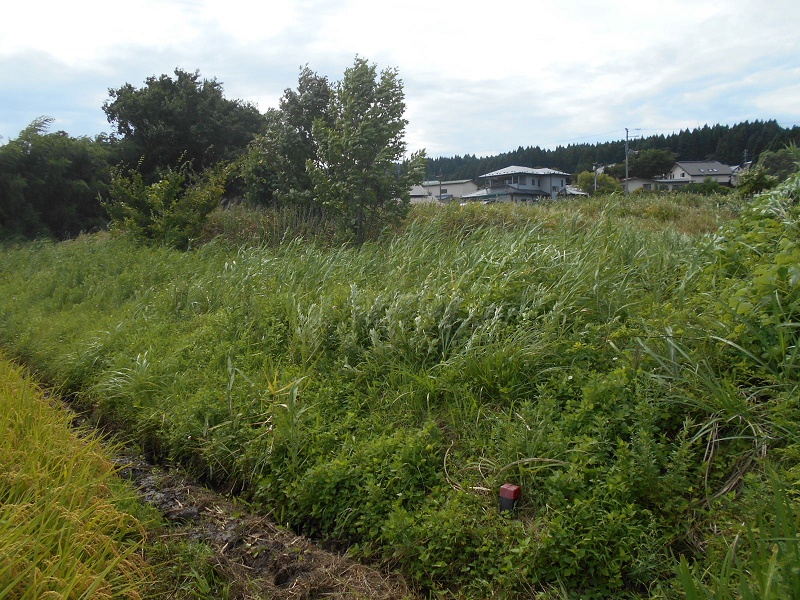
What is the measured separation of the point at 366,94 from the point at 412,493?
7775mm

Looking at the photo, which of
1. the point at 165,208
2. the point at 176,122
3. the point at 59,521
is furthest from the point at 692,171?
the point at 59,521

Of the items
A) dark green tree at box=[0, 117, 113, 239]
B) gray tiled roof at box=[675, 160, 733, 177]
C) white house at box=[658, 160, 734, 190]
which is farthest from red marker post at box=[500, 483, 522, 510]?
gray tiled roof at box=[675, 160, 733, 177]

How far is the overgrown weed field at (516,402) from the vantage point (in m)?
2.89

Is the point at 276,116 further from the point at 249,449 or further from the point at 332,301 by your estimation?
the point at 249,449

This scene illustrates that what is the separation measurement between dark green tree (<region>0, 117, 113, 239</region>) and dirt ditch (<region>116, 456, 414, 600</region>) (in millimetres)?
13623

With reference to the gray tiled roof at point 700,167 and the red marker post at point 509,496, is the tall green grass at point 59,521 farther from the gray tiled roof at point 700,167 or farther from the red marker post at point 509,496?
the gray tiled roof at point 700,167

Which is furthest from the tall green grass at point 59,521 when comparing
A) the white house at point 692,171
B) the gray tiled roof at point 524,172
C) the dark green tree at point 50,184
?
the white house at point 692,171

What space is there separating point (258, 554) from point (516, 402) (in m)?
1.83

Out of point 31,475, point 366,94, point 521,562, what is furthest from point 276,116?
point 521,562

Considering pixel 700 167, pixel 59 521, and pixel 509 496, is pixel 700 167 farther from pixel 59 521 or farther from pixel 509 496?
pixel 59 521

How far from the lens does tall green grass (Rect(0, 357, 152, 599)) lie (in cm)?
250

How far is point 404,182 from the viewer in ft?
32.2

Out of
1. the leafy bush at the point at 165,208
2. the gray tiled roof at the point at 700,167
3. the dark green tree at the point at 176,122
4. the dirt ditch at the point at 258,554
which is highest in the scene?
the dark green tree at the point at 176,122

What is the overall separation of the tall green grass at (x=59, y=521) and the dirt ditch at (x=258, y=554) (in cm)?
39
